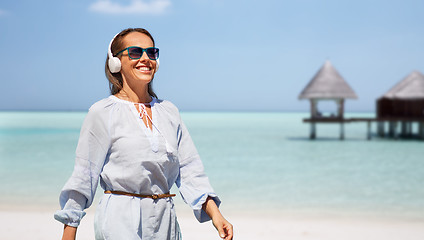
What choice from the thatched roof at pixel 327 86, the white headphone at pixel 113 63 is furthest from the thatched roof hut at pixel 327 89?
the white headphone at pixel 113 63

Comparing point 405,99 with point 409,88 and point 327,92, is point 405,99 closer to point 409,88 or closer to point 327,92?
point 409,88

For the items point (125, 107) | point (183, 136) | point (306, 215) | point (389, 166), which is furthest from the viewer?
point (389, 166)

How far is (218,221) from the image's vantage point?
65.6 inches

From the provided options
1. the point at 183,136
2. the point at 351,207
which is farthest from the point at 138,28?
the point at 351,207

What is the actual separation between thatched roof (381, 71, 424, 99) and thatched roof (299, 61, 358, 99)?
267 cm

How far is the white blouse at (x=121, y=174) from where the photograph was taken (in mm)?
1578

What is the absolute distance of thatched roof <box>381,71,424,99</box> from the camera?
83.2 ft

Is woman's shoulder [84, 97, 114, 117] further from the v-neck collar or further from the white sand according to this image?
the white sand

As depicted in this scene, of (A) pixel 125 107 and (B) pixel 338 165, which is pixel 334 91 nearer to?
(B) pixel 338 165

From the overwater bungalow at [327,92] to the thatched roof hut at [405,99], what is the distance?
9.01ft

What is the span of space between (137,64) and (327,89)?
938 inches

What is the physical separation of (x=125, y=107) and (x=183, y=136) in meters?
0.25

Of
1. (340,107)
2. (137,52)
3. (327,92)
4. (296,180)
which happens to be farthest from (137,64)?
(340,107)

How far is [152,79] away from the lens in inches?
69.2
